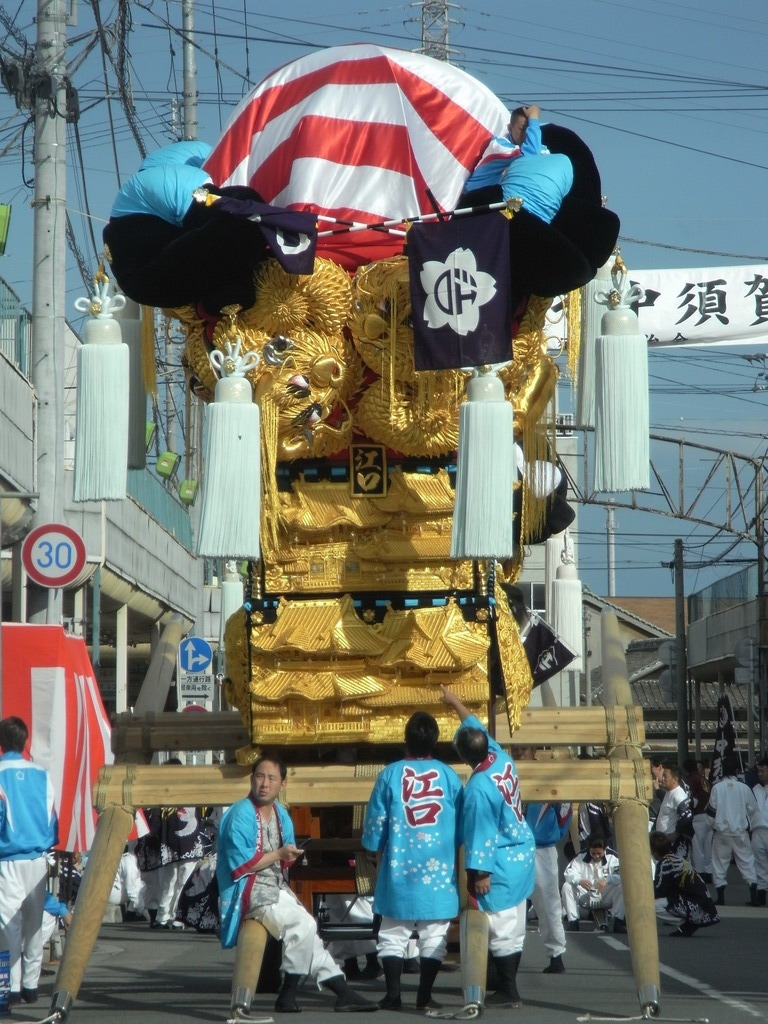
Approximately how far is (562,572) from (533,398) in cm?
643

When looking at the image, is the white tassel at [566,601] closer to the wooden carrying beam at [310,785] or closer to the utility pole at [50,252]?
the utility pole at [50,252]

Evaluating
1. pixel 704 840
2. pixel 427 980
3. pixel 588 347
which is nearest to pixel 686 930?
pixel 704 840

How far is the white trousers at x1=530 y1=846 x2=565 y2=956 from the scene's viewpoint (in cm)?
1030

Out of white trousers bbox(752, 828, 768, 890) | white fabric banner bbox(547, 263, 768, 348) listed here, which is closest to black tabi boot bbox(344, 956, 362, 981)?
white trousers bbox(752, 828, 768, 890)

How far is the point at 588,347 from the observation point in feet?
28.1

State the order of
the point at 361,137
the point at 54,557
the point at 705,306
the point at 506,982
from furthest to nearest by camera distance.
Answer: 1. the point at 705,306
2. the point at 54,557
3. the point at 361,137
4. the point at 506,982

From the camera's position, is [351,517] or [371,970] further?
[371,970]

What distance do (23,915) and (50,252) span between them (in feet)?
21.2

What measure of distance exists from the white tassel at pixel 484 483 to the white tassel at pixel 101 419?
5.08ft

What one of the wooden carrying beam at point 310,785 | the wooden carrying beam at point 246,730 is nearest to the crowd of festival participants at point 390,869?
the wooden carrying beam at point 310,785

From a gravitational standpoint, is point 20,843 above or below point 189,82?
below

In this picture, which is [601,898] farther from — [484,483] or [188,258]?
[188,258]

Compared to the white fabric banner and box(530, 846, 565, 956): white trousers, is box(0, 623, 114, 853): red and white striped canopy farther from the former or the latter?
the white fabric banner

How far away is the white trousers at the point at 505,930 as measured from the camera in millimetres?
8016
